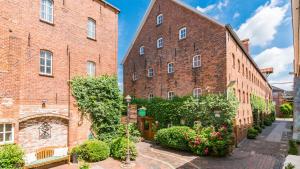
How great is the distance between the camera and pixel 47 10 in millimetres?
12016

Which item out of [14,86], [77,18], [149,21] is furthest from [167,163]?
[149,21]

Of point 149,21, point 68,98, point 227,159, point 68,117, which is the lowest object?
point 227,159

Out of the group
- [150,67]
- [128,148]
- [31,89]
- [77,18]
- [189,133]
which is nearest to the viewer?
[31,89]

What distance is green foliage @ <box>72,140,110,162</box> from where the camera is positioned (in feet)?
38.9

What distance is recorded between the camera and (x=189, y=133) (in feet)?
50.6

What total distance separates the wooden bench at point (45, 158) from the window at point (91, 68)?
516 centimetres

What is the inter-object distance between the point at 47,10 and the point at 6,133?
6.84 metres

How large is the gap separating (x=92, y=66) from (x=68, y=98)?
114 inches

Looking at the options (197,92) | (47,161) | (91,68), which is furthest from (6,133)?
(197,92)

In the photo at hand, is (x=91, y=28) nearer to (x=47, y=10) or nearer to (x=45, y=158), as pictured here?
(x=47, y=10)

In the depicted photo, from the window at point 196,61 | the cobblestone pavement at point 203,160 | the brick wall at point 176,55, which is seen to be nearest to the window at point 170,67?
the brick wall at point 176,55

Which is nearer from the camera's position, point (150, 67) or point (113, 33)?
point (113, 33)

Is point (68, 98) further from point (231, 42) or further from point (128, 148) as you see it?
point (231, 42)

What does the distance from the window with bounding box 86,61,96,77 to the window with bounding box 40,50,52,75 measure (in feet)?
8.54
